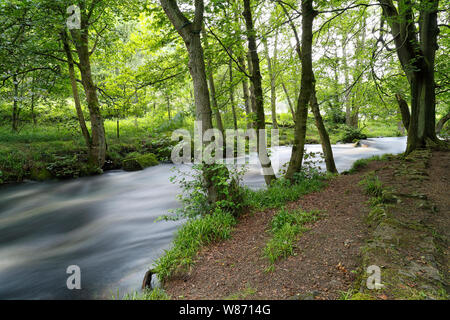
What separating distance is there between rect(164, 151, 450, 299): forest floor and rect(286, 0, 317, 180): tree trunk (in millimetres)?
2018

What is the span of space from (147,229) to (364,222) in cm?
513

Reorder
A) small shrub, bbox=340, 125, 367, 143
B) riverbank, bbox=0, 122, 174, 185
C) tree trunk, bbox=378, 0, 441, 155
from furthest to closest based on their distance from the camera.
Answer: small shrub, bbox=340, 125, 367, 143, riverbank, bbox=0, 122, 174, 185, tree trunk, bbox=378, 0, 441, 155

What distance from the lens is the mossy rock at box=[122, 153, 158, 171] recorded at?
12586mm

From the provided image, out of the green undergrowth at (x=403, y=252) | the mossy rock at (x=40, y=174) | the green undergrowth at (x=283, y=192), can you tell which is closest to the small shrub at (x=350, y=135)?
the green undergrowth at (x=283, y=192)

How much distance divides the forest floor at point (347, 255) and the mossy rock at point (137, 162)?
354 inches

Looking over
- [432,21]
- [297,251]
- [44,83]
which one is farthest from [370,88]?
[44,83]

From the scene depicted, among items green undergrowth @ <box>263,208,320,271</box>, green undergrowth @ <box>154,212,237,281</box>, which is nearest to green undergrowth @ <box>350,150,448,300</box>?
green undergrowth @ <box>263,208,320,271</box>

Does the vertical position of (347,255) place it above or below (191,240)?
above

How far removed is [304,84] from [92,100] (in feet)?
31.3

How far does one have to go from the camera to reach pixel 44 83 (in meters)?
10.6

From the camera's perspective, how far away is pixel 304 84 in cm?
655

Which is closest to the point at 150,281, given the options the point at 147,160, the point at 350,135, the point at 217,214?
the point at 217,214
